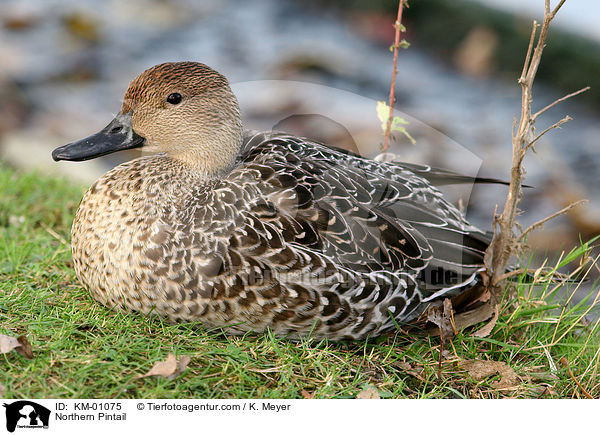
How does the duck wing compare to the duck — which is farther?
the duck wing

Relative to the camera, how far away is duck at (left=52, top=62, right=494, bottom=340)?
233 centimetres

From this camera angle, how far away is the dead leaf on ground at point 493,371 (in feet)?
7.81

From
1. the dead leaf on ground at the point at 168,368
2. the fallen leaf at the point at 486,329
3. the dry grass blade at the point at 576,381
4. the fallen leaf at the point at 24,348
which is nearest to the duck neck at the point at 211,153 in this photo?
the dead leaf on ground at the point at 168,368

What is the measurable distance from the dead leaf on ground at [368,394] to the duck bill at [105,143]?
4.58 ft

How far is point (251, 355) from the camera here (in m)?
2.30

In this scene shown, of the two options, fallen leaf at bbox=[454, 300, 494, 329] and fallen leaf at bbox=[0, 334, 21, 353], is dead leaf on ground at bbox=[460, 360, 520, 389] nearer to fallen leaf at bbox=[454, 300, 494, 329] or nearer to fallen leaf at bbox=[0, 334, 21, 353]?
fallen leaf at bbox=[454, 300, 494, 329]

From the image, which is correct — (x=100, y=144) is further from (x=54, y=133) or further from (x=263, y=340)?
(x=54, y=133)

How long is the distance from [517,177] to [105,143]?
174 centimetres

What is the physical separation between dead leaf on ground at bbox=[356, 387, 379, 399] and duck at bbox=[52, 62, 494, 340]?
0.93ft

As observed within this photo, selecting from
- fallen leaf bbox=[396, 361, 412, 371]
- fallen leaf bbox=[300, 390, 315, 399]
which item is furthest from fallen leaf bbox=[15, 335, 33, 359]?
fallen leaf bbox=[396, 361, 412, 371]

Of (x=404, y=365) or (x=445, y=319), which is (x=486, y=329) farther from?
(x=404, y=365)
